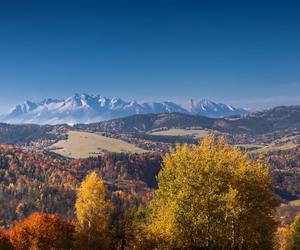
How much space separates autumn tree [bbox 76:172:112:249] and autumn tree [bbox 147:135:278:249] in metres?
27.2

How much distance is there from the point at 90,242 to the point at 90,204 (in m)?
7.62

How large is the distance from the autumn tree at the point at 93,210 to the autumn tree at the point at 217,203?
89.2 feet

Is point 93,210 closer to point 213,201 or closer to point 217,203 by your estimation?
point 213,201

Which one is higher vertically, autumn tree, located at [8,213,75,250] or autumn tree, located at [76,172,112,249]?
autumn tree, located at [76,172,112,249]

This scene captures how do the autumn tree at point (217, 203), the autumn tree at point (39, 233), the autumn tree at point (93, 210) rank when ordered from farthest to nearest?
the autumn tree at point (39, 233) → the autumn tree at point (93, 210) → the autumn tree at point (217, 203)

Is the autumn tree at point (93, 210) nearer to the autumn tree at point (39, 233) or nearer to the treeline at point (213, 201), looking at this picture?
the treeline at point (213, 201)

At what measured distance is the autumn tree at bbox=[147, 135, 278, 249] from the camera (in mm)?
53094

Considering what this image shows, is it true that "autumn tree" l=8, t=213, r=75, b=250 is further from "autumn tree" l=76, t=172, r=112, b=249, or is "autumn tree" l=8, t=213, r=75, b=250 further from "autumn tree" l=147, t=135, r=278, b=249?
"autumn tree" l=147, t=135, r=278, b=249

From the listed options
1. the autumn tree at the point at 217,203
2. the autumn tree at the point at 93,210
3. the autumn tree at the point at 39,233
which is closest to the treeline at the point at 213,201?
the autumn tree at the point at 217,203

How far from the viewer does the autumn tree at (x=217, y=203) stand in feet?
174

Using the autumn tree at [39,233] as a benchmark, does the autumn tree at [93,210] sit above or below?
above

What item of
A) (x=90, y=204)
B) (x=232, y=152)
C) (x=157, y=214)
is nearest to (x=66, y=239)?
(x=90, y=204)

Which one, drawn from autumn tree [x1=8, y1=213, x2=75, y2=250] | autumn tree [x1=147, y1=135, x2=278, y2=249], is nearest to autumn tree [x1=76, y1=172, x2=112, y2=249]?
autumn tree [x1=8, y1=213, x2=75, y2=250]

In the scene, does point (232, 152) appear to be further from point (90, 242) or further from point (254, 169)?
point (90, 242)
